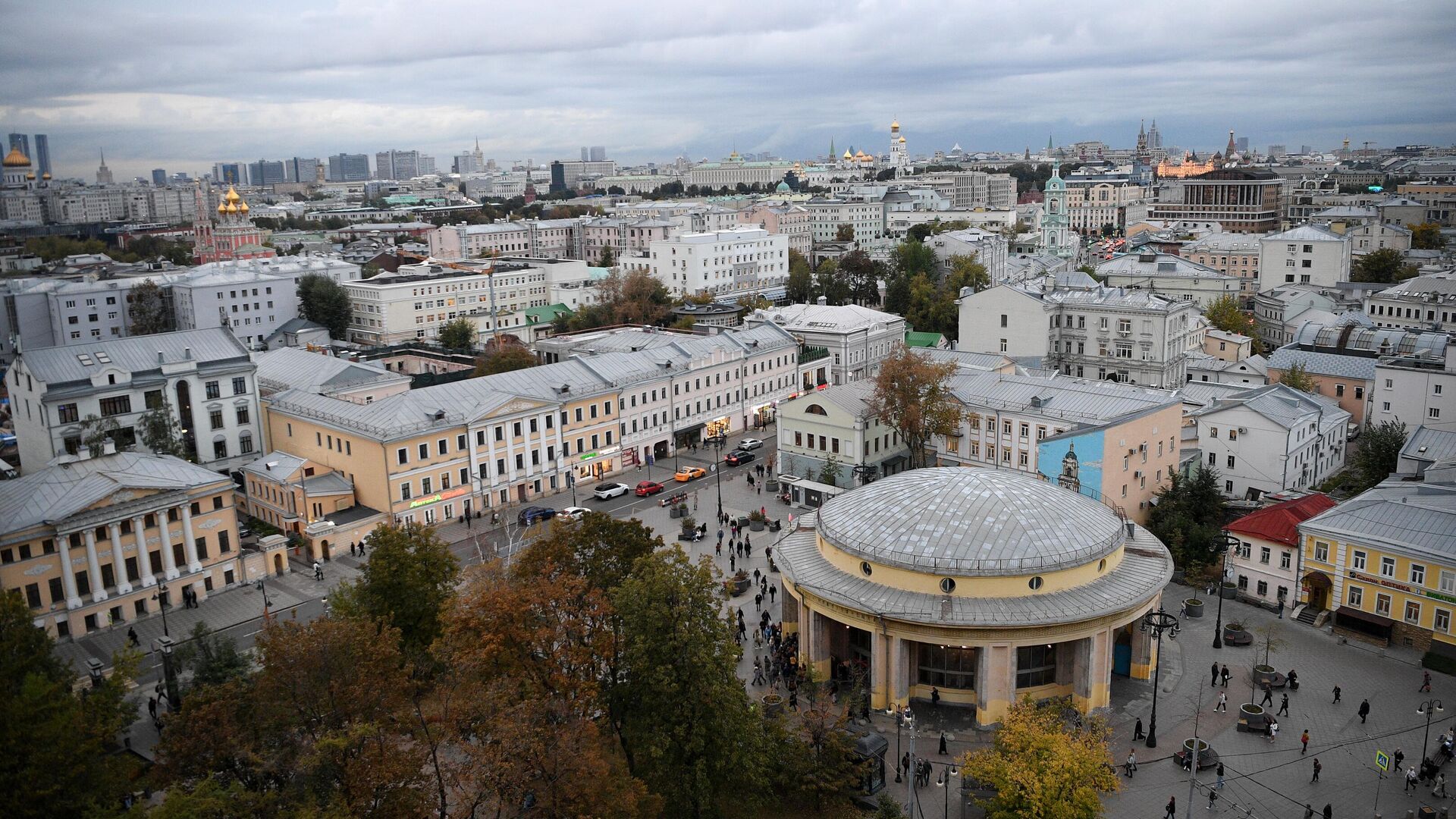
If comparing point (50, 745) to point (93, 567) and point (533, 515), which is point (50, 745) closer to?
point (93, 567)

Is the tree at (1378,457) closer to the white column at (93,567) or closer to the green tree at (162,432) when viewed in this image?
the white column at (93,567)

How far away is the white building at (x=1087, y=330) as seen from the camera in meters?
73.6

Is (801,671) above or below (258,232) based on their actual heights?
below

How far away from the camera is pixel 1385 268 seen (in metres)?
105

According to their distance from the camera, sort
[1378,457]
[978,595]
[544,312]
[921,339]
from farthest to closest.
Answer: [544,312] → [921,339] → [1378,457] → [978,595]

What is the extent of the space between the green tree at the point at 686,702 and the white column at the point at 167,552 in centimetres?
2524

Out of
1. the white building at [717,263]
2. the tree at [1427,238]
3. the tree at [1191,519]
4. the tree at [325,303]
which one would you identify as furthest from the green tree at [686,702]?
the tree at [1427,238]

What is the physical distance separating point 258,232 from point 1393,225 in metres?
152

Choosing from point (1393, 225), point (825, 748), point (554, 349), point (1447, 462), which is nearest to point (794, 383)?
point (554, 349)

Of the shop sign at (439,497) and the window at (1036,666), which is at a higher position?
the shop sign at (439,497)

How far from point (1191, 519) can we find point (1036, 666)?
16.3m

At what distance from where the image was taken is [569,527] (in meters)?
33.2

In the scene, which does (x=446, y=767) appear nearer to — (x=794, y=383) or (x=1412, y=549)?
(x=1412, y=549)

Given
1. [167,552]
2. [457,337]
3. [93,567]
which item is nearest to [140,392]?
[167,552]
